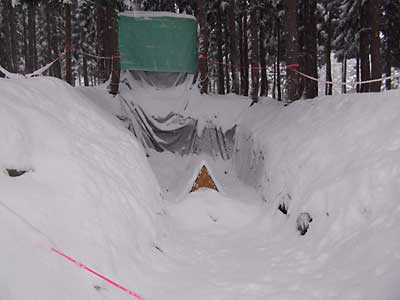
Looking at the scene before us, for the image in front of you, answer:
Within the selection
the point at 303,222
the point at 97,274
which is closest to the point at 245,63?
the point at 303,222

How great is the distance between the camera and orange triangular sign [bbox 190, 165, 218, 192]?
28.7 ft

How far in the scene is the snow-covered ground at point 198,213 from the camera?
3621mm

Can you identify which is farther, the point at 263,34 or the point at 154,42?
the point at 263,34

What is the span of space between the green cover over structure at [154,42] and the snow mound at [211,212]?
22.6 ft

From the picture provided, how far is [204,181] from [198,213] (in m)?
1.16

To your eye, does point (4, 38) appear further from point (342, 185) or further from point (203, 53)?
point (342, 185)

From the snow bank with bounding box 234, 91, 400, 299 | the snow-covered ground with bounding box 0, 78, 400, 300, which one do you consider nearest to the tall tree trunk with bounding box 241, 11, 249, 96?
the snow bank with bounding box 234, 91, 400, 299

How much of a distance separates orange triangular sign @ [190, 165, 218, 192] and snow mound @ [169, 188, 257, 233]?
18 cm

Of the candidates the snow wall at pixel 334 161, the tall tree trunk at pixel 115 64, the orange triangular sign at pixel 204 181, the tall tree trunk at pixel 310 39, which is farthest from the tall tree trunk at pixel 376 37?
the tall tree trunk at pixel 115 64

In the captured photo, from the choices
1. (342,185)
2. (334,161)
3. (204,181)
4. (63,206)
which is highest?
(63,206)

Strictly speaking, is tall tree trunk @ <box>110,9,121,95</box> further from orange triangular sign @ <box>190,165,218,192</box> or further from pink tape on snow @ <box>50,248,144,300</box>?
pink tape on snow @ <box>50,248,144,300</box>

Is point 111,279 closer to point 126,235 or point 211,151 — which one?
point 126,235

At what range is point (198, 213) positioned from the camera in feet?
25.7

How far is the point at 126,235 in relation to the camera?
5.00m
